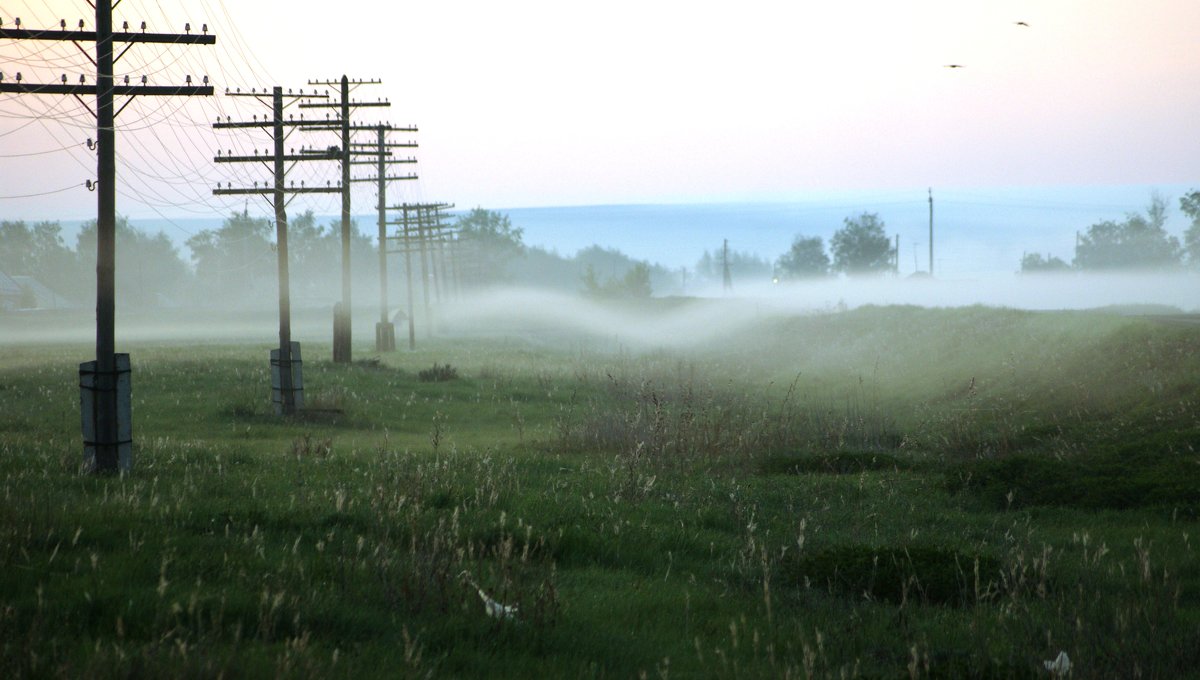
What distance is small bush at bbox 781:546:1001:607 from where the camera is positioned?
6980 mm

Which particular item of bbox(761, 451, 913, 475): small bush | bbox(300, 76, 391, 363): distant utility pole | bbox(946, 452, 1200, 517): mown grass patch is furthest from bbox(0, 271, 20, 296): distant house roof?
bbox(946, 452, 1200, 517): mown grass patch

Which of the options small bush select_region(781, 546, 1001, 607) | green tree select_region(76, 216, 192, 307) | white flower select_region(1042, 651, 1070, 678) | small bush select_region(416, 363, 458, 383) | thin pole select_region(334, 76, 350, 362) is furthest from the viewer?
green tree select_region(76, 216, 192, 307)

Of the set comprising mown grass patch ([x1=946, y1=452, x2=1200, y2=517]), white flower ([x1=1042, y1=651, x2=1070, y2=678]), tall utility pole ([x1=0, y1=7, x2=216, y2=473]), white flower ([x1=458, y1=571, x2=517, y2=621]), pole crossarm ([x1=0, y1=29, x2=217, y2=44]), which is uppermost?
pole crossarm ([x1=0, y1=29, x2=217, y2=44])

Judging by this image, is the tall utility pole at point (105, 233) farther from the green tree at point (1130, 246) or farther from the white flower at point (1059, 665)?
the green tree at point (1130, 246)

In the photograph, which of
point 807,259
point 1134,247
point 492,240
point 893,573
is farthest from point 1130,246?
point 893,573

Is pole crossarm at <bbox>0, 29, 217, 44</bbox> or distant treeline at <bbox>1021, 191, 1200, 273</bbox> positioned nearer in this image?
pole crossarm at <bbox>0, 29, 217, 44</bbox>

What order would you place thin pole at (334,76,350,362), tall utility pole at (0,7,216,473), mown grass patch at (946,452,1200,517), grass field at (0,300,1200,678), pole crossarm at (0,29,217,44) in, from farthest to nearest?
thin pole at (334,76,350,362) → pole crossarm at (0,29,217,44) → tall utility pole at (0,7,216,473) → mown grass patch at (946,452,1200,517) → grass field at (0,300,1200,678)

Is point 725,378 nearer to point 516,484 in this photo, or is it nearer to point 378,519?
point 516,484

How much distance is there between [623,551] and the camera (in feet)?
25.8

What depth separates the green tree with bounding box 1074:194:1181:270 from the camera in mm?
123625

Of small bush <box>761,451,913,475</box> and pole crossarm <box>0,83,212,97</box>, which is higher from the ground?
pole crossarm <box>0,83,212,97</box>

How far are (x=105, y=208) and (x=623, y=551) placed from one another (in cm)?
923

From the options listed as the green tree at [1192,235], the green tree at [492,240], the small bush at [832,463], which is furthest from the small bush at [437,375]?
the green tree at [492,240]

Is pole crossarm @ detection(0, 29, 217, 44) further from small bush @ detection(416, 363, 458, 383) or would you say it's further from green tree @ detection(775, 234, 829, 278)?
green tree @ detection(775, 234, 829, 278)
